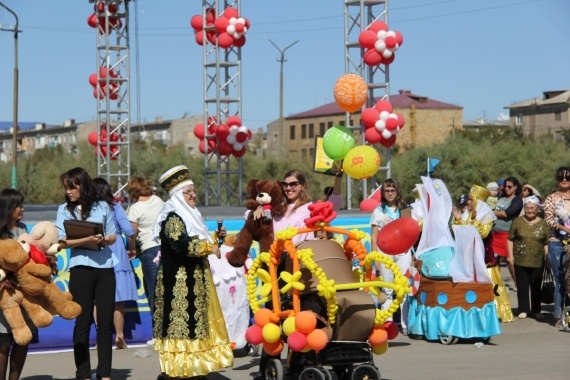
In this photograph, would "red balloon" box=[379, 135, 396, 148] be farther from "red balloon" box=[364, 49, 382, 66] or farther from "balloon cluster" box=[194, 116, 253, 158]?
"balloon cluster" box=[194, 116, 253, 158]

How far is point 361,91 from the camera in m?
18.3

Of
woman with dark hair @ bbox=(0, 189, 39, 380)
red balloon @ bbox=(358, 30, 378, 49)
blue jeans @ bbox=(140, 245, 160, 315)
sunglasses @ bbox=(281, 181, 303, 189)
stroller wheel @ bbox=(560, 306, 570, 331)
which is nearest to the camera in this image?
woman with dark hair @ bbox=(0, 189, 39, 380)

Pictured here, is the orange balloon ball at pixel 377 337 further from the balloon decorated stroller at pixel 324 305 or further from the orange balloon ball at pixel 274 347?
the orange balloon ball at pixel 274 347

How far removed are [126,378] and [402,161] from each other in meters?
45.3

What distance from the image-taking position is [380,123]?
19.9 metres

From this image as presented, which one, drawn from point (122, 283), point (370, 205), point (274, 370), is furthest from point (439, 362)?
point (370, 205)

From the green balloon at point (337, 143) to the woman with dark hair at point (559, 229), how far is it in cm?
339

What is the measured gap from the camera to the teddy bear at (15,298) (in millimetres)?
7332

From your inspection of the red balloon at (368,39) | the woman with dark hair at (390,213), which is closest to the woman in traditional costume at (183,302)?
the woman with dark hair at (390,213)

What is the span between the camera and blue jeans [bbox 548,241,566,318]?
39.8ft

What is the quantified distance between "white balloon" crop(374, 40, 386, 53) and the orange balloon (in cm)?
184

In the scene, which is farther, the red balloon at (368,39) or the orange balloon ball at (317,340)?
the red balloon at (368,39)

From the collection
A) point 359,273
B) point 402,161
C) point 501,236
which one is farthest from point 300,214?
point 402,161

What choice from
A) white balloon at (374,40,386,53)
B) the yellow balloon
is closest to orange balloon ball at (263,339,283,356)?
the yellow balloon
